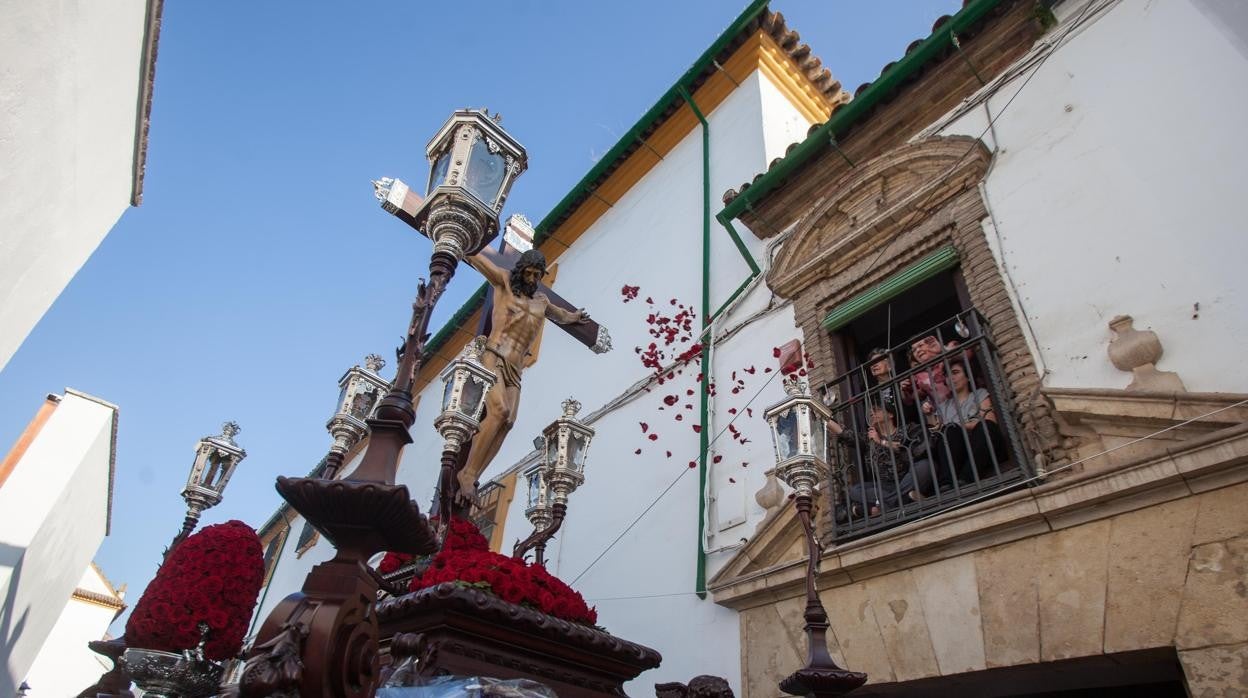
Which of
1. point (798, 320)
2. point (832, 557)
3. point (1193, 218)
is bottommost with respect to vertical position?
point (832, 557)

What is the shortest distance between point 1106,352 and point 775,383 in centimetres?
214

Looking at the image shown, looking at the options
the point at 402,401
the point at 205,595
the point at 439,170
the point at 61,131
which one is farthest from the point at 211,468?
the point at 402,401

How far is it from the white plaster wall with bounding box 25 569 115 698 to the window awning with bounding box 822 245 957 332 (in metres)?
19.1

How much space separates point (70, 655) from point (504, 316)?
800 inches

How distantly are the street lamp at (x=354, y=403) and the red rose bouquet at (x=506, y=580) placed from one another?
2.57 ft

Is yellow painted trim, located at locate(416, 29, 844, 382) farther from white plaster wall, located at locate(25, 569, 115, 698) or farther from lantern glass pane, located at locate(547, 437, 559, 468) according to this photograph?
white plaster wall, located at locate(25, 569, 115, 698)

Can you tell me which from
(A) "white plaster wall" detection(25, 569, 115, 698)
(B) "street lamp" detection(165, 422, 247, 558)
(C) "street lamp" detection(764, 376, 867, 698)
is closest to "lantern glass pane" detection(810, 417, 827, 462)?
(C) "street lamp" detection(764, 376, 867, 698)

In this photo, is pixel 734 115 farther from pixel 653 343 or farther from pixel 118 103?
pixel 118 103

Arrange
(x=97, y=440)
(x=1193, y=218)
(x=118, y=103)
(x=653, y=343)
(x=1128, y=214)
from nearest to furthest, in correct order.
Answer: (x=1193, y=218), (x=1128, y=214), (x=118, y=103), (x=653, y=343), (x=97, y=440)

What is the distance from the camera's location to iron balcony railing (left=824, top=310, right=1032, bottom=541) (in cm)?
350

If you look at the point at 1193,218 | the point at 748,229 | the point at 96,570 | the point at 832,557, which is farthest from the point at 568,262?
the point at 96,570

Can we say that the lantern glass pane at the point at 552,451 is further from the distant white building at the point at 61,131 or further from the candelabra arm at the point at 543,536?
the distant white building at the point at 61,131

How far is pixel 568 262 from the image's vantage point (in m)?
9.73

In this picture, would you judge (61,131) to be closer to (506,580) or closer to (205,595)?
(205,595)
